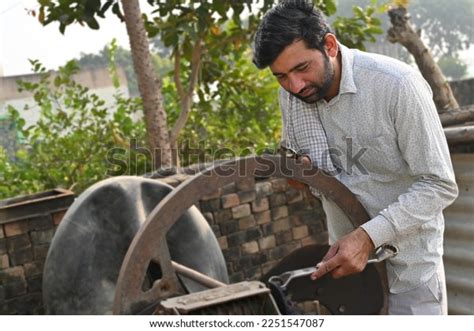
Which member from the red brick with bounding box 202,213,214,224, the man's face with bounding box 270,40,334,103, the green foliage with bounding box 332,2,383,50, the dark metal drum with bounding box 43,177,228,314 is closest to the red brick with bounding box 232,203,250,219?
the red brick with bounding box 202,213,214,224

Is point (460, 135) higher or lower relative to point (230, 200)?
higher

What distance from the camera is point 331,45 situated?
1.95 meters

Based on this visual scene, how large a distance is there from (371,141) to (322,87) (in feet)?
0.67

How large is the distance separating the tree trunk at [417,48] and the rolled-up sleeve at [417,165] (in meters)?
3.26

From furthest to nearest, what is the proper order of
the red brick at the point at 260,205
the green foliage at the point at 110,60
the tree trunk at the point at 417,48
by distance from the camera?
the green foliage at the point at 110,60 < the tree trunk at the point at 417,48 < the red brick at the point at 260,205

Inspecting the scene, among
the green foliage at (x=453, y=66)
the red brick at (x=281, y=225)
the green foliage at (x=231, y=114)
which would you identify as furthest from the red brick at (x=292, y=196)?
the green foliage at (x=453, y=66)

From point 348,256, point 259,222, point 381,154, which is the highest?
point 381,154

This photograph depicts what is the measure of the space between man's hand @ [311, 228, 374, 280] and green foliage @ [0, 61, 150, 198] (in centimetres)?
305

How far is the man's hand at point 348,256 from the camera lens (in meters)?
1.88

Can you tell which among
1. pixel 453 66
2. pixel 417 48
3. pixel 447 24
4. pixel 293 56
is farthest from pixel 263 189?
pixel 453 66

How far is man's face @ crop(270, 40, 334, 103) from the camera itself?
1885mm

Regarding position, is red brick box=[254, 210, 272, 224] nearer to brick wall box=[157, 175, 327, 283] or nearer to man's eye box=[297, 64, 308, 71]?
brick wall box=[157, 175, 327, 283]

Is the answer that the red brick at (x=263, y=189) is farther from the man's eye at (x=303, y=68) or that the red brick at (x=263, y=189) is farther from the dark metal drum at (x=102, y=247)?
the man's eye at (x=303, y=68)

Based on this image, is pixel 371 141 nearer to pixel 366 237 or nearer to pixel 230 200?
pixel 366 237
